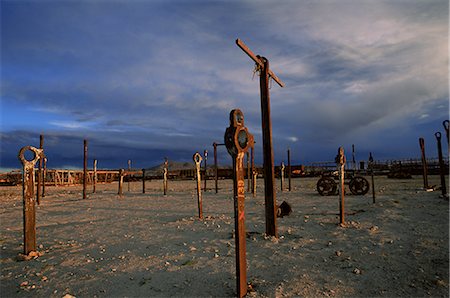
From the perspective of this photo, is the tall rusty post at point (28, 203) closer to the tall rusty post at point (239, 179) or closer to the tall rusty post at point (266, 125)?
the tall rusty post at point (239, 179)

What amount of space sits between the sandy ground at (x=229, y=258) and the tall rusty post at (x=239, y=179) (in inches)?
13.8

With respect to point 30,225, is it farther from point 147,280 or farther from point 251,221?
point 251,221

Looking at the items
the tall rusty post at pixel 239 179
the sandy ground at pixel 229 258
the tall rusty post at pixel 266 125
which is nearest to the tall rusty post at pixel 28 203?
the sandy ground at pixel 229 258

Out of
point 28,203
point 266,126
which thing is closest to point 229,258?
point 266,126

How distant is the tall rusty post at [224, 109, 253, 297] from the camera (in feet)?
11.7

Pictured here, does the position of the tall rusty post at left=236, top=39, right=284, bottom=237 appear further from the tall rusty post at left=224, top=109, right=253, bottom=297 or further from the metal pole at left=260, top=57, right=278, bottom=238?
the tall rusty post at left=224, top=109, right=253, bottom=297

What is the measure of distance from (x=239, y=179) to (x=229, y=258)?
2.02 m

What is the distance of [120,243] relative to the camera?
631 centimetres

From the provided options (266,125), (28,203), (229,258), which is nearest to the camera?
(229,258)

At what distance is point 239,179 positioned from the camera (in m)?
3.72

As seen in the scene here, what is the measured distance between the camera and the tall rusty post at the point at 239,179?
358 centimetres

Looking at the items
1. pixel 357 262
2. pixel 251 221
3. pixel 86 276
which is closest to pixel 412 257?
pixel 357 262

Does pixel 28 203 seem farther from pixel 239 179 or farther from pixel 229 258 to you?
pixel 239 179

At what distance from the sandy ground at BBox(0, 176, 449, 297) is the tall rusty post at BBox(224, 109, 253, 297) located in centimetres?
35
